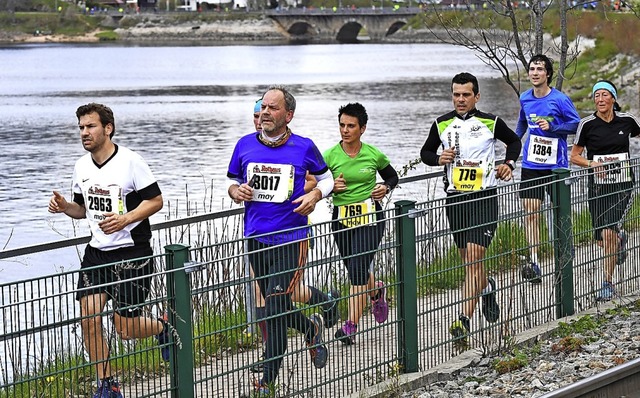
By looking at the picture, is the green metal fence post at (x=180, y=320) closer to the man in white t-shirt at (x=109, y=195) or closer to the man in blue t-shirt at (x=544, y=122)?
the man in white t-shirt at (x=109, y=195)

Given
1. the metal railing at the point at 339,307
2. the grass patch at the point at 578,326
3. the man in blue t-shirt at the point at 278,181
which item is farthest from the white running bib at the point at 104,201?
the grass patch at the point at 578,326

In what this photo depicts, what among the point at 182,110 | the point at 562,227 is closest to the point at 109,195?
the point at 562,227

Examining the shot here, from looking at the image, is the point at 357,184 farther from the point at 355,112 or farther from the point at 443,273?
the point at 443,273

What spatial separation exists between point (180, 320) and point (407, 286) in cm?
191

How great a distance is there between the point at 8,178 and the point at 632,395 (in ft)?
93.8

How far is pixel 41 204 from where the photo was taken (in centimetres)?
2939

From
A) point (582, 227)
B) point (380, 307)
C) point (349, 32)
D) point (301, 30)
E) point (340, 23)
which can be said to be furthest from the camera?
point (301, 30)

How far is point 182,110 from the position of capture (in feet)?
196

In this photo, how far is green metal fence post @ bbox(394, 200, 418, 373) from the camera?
8.03 m

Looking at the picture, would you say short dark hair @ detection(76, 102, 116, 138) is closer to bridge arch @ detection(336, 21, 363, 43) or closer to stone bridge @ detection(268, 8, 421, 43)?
stone bridge @ detection(268, 8, 421, 43)

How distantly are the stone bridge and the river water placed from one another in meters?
53.4

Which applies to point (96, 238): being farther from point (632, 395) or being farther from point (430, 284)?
point (632, 395)

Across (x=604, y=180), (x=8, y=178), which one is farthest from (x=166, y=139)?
(x=604, y=180)

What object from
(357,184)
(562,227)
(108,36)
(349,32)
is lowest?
(562,227)
